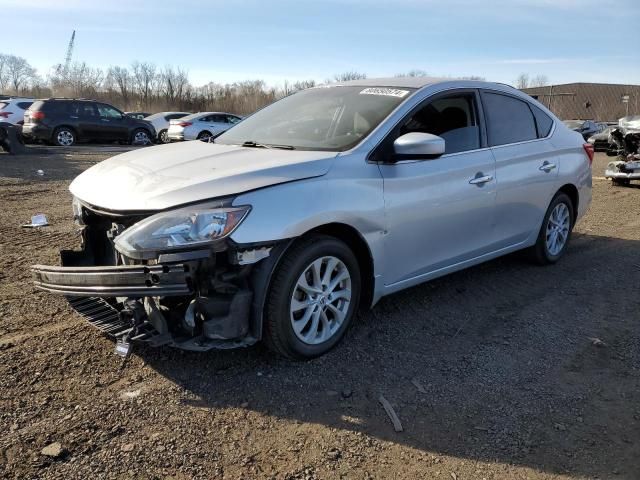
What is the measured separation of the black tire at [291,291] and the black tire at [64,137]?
58.2 ft

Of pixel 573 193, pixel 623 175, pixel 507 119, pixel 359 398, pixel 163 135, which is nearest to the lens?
pixel 359 398

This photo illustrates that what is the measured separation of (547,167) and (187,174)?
11.6 ft

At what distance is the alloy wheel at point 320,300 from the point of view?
3.29 meters

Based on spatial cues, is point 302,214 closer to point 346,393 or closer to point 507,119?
point 346,393

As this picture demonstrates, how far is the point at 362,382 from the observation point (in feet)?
10.6

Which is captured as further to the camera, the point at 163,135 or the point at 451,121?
the point at 163,135

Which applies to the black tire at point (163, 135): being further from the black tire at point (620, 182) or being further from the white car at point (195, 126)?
the black tire at point (620, 182)

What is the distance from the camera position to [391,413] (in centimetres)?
293

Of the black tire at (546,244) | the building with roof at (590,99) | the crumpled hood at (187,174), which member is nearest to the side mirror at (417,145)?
the crumpled hood at (187,174)

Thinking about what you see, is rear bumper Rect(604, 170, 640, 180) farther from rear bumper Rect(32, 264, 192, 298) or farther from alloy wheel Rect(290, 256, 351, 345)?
rear bumper Rect(32, 264, 192, 298)

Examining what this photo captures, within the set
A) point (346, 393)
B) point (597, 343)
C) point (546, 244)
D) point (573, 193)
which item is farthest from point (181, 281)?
point (573, 193)

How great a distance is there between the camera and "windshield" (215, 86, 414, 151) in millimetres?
Answer: 3811

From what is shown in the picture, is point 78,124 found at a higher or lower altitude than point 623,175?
higher

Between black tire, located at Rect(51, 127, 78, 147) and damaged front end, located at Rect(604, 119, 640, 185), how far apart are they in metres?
16.5
